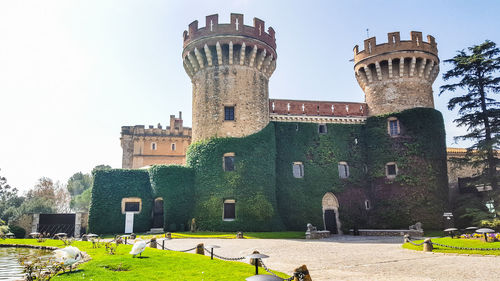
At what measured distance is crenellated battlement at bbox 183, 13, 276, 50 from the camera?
26.5 meters

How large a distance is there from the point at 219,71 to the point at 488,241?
19.5 m

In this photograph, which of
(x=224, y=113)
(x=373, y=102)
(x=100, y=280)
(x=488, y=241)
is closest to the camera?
(x=100, y=280)

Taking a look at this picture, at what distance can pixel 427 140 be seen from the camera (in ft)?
90.5

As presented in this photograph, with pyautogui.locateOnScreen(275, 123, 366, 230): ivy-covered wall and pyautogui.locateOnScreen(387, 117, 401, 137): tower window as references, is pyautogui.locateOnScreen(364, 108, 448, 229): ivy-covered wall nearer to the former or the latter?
pyautogui.locateOnScreen(387, 117, 401, 137): tower window

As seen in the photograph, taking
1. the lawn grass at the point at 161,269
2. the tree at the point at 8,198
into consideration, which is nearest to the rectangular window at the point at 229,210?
the lawn grass at the point at 161,269

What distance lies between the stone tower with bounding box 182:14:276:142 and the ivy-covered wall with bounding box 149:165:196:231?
10.1 ft

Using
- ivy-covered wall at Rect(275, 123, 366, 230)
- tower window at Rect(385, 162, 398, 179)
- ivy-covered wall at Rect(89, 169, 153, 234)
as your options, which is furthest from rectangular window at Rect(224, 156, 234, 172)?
tower window at Rect(385, 162, 398, 179)

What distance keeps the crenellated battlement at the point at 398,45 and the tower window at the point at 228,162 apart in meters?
14.6

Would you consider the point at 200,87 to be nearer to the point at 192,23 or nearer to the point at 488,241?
Answer: the point at 192,23

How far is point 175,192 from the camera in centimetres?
2492

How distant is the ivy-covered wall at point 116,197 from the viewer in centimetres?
2445

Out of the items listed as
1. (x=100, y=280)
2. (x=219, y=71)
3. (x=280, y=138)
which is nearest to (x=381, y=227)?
(x=280, y=138)

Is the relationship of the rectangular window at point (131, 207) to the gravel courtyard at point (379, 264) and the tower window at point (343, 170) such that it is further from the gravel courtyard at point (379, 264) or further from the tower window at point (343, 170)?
the tower window at point (343, 170)

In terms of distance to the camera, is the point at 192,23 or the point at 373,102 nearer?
the point at 192,23
